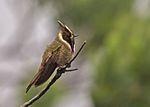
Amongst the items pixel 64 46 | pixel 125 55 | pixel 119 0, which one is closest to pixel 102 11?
pixel 119 0

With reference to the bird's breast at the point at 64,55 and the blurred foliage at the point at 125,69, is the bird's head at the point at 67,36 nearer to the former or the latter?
the bird's breast at the point at 64,55

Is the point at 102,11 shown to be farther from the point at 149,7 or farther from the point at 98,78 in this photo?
the point at 98,78

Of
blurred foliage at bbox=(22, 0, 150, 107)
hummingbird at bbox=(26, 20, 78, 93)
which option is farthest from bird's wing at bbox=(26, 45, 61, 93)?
blurred foliage at bbox=(22, 0, 150, 107)

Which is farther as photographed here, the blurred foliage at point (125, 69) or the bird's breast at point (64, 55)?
the blurred foliage at point (125, 69)

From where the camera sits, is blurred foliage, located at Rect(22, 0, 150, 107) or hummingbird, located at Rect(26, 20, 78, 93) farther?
blurred foliage, located at Rect(22, 0, 150, 107)

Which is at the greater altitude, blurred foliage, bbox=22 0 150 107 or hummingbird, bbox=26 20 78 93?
hummingbird, bbox=26 20 78 93

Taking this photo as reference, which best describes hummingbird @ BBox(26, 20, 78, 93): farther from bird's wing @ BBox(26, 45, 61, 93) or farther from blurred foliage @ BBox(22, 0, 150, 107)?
blurred foliage @ BBox(22, 0, 150, 107)

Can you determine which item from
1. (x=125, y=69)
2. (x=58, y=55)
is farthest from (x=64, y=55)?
(x=125, y=69)

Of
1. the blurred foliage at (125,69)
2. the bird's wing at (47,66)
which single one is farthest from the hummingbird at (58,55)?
the blurred foliage at (125,69)
